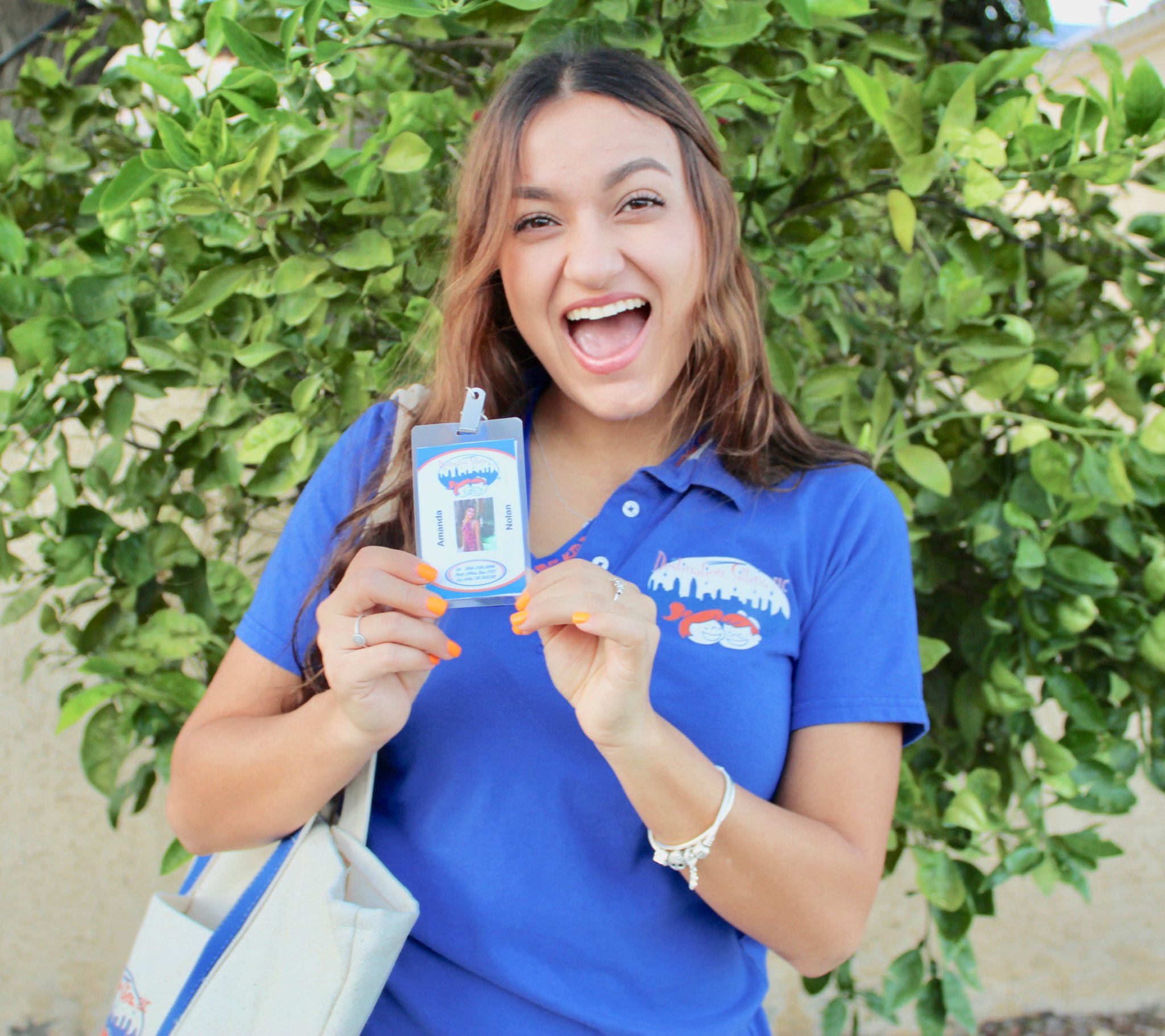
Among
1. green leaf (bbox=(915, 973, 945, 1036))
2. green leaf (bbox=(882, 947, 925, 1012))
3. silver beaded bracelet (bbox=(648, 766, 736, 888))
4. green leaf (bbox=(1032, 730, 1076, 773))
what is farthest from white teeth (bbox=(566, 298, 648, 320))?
green leaf (bbox=(915, 973, 945, 1036))

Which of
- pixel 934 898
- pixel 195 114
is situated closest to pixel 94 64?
pixel 195 114

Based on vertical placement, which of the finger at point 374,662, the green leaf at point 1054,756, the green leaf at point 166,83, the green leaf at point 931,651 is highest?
the green leaf at point 166,83

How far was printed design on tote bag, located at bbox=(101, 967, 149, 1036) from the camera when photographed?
1266 millimetres

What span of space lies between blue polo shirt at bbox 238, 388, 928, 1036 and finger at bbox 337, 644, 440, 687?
7.5 inches

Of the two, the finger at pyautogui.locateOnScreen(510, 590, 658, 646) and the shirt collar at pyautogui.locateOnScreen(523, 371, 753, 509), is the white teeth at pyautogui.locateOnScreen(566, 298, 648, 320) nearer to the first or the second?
the shirt collar at pyautogui.locateOnScreen(523, 371, 753, 509)

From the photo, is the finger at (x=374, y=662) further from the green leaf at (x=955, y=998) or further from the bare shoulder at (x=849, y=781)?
the green leaf at (x=955, y=998)

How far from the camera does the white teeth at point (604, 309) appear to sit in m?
1.33

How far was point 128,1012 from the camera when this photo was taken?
50.7 inches

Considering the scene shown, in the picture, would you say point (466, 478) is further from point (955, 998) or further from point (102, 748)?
point (955, 998)

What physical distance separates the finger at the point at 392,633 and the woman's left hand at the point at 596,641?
0.10 metres

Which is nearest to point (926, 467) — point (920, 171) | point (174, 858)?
point (920, 171)

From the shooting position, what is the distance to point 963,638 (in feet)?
6.13

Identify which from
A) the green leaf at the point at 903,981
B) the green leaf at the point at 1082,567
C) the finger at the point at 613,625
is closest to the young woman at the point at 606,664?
the finger at the point at 613,625

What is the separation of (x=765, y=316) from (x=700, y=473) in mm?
545
